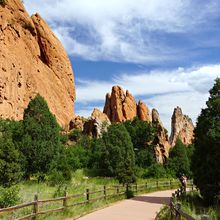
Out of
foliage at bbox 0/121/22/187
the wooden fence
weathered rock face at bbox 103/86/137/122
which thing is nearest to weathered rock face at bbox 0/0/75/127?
weathered rock face at bbox 103/86/137/122

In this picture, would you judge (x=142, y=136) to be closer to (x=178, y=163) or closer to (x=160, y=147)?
(x=160, y=147)

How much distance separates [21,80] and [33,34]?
21.5 metres

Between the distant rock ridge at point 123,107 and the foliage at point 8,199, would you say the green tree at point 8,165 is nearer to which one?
the foliage at point 8,199

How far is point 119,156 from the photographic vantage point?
3597 centimetres

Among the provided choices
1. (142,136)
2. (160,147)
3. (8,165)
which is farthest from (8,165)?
(160,147)

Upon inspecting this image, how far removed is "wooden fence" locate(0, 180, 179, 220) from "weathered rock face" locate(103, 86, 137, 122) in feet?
257

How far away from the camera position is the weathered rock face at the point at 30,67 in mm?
84500

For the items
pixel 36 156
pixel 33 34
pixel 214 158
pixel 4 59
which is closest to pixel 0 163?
pixel 36 156

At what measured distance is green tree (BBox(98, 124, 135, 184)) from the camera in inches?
1361

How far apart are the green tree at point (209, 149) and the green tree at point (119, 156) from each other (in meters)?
13.4

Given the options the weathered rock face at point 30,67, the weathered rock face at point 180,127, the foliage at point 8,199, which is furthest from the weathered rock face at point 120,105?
the foliage at point 8,199

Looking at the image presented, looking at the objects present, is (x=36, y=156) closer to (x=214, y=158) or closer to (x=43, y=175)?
(x=43, y=175)

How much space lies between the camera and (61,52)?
11488cm

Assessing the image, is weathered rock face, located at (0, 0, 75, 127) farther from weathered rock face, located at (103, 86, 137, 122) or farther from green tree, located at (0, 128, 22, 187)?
green tree, located at (0, 128, 22, 187)
